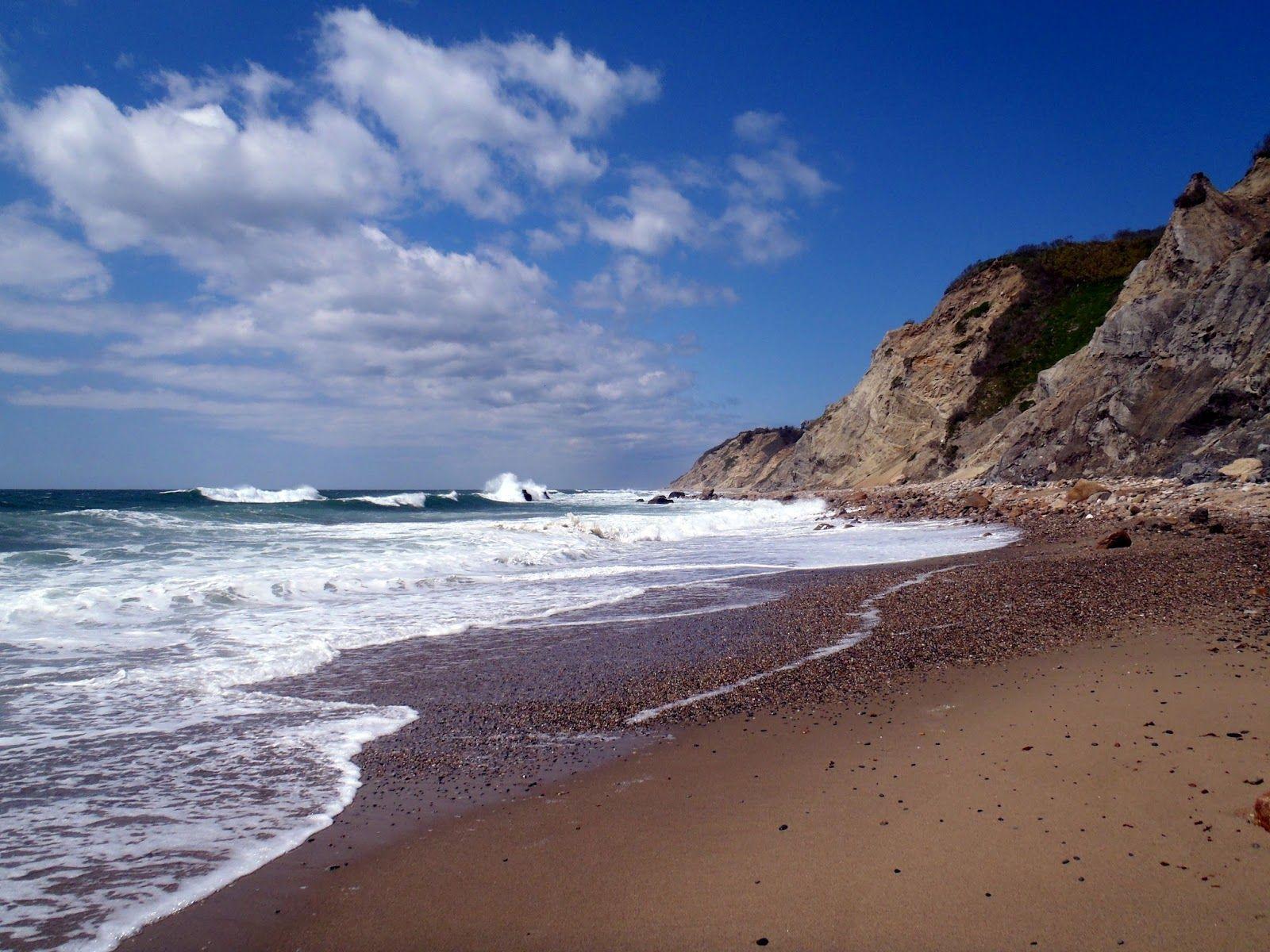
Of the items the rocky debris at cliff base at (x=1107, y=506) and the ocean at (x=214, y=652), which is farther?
the rocky debris at cliff base at (x=1107, y=506)

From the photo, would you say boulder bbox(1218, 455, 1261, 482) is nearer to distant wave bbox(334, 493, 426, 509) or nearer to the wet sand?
the wet sand

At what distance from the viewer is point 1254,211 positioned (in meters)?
27.6

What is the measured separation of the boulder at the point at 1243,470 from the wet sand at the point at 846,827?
45.6ft

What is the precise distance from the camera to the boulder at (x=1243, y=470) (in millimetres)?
16734

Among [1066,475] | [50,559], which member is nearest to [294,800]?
[50,559]

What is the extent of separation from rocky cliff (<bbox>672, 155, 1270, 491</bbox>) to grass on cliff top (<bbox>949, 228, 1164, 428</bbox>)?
9cm

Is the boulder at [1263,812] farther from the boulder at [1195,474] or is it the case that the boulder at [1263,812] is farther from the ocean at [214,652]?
the boulder at [1195,474]

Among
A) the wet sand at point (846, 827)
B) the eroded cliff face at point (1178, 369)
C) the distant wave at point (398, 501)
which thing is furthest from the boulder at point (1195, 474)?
the distant wave at point (398, 501)

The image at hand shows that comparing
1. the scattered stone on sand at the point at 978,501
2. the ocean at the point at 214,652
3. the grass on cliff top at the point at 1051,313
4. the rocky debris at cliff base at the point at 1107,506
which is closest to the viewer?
the ocean at the point at 214,652

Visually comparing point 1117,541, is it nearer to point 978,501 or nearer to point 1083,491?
point 1083,491

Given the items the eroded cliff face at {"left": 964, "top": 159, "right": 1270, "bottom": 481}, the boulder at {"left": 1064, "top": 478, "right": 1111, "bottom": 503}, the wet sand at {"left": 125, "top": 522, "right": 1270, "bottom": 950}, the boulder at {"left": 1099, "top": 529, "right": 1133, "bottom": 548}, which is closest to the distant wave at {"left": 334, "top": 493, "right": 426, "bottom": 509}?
the eroded cliff face at {"left": 964, "top": 159, "right": 1270, "bottom": 481}

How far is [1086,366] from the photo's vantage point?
1120 inches

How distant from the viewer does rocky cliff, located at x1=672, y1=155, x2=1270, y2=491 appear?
21172 mm

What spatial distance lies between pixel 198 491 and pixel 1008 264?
61377 millimetres
